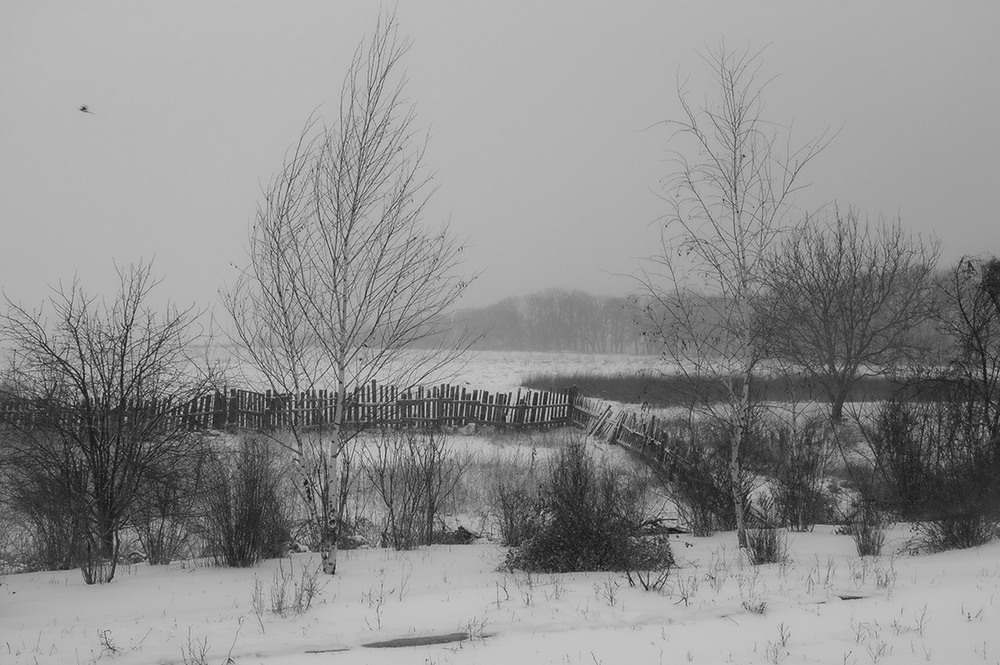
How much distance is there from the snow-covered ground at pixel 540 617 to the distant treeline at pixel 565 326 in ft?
283

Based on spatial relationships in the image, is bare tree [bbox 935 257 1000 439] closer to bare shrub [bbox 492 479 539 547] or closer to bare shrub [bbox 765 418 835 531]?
bare shrub [bbox 765 418 835 531]

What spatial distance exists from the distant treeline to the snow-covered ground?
86.3 metres

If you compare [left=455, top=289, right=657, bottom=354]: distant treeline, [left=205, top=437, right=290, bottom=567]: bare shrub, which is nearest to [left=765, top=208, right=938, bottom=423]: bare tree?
[left=205, top=437, right=290, bottom=567]: bare shrub

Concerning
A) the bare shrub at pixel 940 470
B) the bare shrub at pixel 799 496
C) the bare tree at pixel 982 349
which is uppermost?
the bare tree at pixel 982 349

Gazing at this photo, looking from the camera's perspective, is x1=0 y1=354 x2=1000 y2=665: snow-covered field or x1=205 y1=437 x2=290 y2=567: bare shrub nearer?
x1=0 y1=354 x2=1000 y2=665: snow-covered field

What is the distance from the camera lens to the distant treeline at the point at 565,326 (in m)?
96.1

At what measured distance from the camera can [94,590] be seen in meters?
7.04

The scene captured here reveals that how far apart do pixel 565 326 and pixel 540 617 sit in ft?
308

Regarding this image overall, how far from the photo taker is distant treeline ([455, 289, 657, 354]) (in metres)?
96.1

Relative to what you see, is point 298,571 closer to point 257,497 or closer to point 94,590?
point 257,497

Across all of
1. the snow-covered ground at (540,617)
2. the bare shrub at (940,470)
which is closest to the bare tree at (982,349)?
the bare shrub at (940,470)

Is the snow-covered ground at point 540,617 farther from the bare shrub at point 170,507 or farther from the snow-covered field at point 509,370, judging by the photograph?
the snow-covered field at point 509,370

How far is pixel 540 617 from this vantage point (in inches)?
225

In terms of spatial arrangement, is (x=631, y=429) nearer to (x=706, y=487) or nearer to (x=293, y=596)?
(x=706, y=487)
